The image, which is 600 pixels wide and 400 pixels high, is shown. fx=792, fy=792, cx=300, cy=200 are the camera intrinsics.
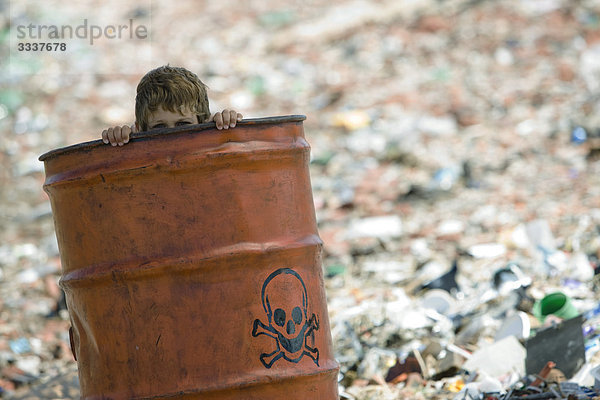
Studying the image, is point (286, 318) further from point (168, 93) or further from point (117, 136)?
point (168, 93)

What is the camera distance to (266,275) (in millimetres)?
2010

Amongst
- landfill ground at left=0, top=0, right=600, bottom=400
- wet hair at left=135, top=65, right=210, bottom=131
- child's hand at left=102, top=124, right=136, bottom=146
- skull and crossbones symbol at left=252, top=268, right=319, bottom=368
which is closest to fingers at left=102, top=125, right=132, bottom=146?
child's hand at left=102, top=124, right=136, bottom=146

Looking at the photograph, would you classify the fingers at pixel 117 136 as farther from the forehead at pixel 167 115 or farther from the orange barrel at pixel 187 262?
the forehead at pixel 167 115

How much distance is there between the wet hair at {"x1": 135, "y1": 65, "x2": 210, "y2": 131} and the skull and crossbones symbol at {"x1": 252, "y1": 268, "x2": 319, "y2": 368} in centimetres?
59

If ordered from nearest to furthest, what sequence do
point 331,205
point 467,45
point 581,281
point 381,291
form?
point 581,281, point 381,291, point 331,205, point 467,45

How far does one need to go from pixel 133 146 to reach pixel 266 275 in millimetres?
462

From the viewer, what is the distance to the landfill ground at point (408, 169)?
311 cm

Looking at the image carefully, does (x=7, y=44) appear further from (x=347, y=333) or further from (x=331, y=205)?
(x=347, y=333)

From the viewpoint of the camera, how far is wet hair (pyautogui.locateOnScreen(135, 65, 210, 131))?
2.25 meters

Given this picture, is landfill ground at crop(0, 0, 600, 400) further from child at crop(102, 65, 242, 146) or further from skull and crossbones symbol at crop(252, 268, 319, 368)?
child at crop(102, 65, 242, 146)

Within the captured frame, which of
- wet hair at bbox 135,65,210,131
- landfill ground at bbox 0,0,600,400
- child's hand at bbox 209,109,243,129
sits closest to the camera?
child's hand at bbox 209,109,243,129

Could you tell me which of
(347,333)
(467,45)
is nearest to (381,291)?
(347,333)

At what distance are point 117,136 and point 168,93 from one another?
0.37 meters

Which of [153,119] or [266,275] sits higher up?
[153,119]
